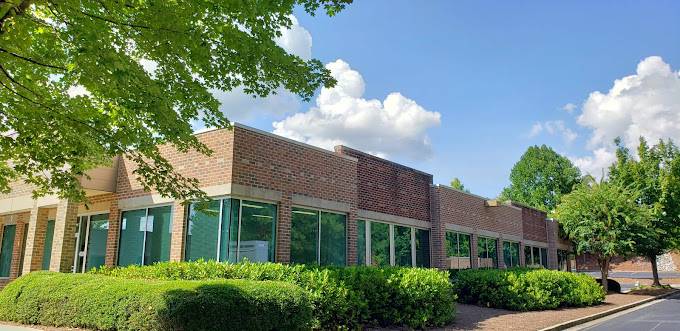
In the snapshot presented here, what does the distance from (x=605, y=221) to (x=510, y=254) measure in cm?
525

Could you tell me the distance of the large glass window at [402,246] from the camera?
17.6 metres

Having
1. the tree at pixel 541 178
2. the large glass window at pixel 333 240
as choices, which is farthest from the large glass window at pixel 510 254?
the tree at pixel 541 178

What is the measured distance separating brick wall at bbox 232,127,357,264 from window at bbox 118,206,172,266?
265cm

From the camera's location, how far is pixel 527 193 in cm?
6819

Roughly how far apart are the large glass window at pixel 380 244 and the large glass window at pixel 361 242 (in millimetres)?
457

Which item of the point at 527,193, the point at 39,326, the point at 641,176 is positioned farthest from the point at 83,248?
the point at 527,193

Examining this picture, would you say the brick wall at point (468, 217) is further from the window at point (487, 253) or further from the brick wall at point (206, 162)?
the brick wall at point (206, 162)

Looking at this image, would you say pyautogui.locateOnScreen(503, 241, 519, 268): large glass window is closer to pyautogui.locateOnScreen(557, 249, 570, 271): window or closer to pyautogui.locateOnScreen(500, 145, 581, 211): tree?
pyautogui.locateOnScreen(557, 249, 570, 271): window

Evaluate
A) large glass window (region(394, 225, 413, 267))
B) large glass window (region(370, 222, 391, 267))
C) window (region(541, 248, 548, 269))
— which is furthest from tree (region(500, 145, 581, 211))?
large glass window (region(370, 222, 391, 267))

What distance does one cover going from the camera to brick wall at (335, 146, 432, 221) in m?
16.3

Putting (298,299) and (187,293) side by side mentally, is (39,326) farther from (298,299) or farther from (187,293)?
(298,299)

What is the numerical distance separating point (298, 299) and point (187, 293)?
2014mm

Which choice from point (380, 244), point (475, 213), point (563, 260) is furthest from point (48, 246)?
point (563, 260)

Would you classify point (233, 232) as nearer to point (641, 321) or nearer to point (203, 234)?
point (203, 234)
